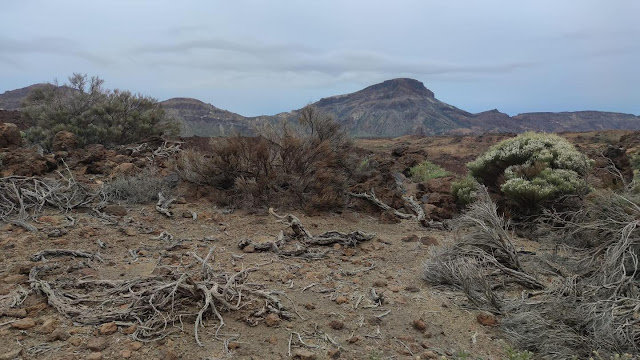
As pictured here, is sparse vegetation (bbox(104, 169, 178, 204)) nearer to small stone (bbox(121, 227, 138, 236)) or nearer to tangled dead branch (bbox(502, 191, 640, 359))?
small stone (bbox(121, 227, 138, 236))

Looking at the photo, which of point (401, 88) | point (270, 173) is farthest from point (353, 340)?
point (401, 88)

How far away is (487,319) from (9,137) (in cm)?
1089

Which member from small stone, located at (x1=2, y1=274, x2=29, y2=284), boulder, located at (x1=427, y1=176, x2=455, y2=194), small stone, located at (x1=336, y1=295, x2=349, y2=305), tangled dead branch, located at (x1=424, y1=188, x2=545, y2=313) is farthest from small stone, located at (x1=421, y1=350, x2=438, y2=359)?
boulder, located at (x1=427, y1=176, x2=455, y2=194)

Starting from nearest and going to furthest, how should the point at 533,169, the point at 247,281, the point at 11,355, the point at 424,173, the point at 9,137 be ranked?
the point at 11,355 → the point at 247,281 → the point at 533,169 → the point at 9,137 → the point at 424,173

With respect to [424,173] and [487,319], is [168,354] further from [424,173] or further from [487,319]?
[424,173]

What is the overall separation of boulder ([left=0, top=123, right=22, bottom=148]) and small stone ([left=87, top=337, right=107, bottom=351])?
900 centimetres

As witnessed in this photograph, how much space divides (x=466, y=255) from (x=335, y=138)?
5.41m

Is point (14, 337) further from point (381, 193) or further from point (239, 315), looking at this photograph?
point (381, 193)

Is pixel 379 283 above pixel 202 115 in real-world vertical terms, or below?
below

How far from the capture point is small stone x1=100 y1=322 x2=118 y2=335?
2.99 m

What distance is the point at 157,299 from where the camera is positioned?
3.33 metres

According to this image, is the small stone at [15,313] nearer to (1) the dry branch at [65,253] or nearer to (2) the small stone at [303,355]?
(1) the dry branch at [65,253]

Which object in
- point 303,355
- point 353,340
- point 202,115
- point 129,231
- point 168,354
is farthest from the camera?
point 202,115

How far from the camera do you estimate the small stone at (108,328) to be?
9.80ft
